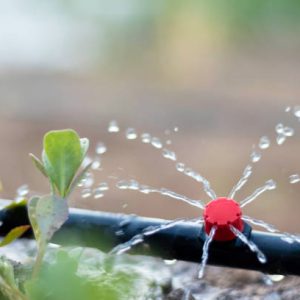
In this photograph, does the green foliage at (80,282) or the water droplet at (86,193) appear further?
the water droplet at (86,193)

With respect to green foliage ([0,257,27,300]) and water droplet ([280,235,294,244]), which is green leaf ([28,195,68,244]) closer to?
green foliage ([0,257,27,300])

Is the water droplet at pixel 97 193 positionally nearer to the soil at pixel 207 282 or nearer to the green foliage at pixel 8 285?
the soil at pixel 207 282

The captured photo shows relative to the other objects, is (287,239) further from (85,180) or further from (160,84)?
(160,84)

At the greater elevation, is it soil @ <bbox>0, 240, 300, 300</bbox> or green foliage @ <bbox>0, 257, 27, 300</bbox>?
green foliage @ <bbox>0, 257, 27, 300</bbox>

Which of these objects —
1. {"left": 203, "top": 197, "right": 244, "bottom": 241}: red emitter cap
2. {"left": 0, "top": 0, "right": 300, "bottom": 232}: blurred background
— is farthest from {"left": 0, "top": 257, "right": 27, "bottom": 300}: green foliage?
{"left": 0, "top": 0, "right": 300, "bottom": 232}: blurred background

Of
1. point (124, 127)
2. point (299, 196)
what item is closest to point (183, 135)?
point (124, 127)

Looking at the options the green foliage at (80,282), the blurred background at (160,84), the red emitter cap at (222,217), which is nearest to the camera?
the green foliage at (80,282)

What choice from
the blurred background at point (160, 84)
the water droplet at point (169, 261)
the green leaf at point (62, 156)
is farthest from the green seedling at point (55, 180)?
the blurred background at point (160, 84)
